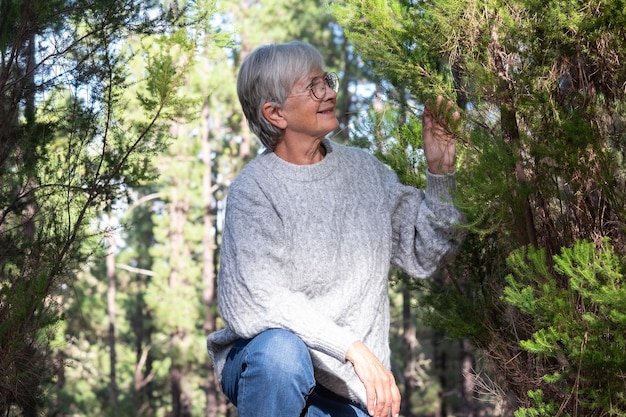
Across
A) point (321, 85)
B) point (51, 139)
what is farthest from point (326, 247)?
point (51, 139)

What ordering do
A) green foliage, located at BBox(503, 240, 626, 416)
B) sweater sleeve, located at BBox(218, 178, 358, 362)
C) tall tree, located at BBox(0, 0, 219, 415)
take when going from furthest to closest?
tall tree, located at BBox(0, 0, 219, 415) < sweater sleeve, located at BBox(218, 178, 358, 362) < green foliage, located at BBox(503, 240, 626, 416)

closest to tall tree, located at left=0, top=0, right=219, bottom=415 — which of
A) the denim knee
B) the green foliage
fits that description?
the denim knee

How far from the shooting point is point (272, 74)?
2.89m

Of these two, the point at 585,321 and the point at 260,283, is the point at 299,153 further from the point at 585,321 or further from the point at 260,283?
the point at 585,321

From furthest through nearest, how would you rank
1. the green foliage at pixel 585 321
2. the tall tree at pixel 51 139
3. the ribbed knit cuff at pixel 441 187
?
the tall tree at pixel 51 139 → the ribbed knit cuff at pixel 441 187 → the green foliage at pixel 585 321

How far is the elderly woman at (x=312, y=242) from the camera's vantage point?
251 centimetres

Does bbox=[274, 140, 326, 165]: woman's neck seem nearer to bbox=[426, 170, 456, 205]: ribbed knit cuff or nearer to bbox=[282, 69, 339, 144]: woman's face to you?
bbox=[282, 69, 339, 144]: woman's face

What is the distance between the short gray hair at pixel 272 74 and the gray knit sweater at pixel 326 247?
0.12m

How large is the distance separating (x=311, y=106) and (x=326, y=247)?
47 centimetres

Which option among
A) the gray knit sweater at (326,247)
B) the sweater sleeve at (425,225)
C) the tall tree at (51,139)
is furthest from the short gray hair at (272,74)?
the tall tree at (51,139)

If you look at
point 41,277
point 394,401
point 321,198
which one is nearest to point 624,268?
point 394,401

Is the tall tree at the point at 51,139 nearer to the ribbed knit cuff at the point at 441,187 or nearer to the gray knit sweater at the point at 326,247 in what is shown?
the gray knit sweater at the point at 326,247

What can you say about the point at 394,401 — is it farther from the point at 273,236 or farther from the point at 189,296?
the point at 189,296

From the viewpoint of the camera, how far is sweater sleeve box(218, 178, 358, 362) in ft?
8.23
